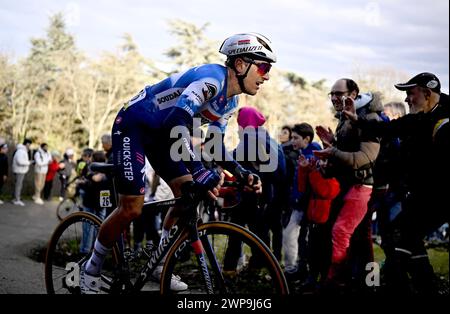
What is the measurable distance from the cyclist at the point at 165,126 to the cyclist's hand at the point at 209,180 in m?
0.32

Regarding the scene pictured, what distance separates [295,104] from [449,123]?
121 ft

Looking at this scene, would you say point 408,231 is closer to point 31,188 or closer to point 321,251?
point 321,251

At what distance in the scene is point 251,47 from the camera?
158 inches

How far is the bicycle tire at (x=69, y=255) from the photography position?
14.1 ft

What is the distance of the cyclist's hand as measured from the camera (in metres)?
3.32

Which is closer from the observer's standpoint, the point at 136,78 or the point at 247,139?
the point at 247,139

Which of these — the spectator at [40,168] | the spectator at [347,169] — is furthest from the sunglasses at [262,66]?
the spectator at [40,168]

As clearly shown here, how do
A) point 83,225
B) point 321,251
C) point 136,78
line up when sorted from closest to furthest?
point 83,225 < point 321,251 < point 136,78

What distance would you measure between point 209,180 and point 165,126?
59 cm

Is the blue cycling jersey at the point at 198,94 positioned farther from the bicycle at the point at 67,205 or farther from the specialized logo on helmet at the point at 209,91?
the bicycle at the point at 67,205

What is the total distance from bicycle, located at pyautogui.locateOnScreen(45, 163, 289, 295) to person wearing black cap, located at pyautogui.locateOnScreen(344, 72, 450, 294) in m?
1.13
